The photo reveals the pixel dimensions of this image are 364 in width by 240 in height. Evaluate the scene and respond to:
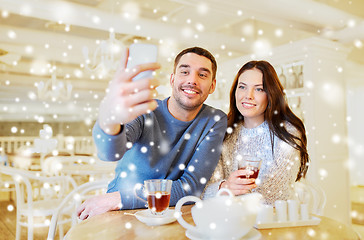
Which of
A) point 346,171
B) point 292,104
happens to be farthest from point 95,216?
point 346,171

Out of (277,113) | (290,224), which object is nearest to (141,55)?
(290,224)

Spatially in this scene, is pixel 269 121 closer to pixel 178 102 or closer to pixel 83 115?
pixel 178 102

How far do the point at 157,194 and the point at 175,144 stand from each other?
36 cm

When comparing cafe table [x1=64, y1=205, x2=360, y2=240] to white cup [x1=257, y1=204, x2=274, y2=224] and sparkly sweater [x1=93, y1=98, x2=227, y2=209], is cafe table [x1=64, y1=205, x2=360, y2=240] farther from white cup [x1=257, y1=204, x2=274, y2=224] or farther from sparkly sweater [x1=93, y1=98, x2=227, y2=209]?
sparkly sweater [x1=93, y1=98, x2=227, y2=209]

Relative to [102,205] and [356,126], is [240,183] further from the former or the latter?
[356,126]

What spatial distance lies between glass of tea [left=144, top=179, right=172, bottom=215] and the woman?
45 centimetres

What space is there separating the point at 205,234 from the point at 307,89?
2717 millimetres

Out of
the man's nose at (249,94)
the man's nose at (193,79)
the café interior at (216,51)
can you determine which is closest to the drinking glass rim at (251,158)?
the man's nose at (193,79)

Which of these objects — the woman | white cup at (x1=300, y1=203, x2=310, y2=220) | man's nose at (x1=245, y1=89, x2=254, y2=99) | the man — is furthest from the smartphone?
man's nose at (x1=245, y1=89, x2=254, y2=99)

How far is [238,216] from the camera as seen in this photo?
2.52ft

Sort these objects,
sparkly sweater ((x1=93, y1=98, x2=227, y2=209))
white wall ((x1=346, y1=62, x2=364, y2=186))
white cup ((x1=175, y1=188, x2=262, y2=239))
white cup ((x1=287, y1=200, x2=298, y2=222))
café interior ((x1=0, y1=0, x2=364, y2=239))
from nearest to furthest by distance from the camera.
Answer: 1. white cup ((x1=175, y1=188, x2=262, y2=239))
2. white cup ((x1=287, y1=200, x2=298, y2=222))
3. sparkly sweater ((x1=93, y1=98, x2=227, y2=209))
4. café interior ((x1=0, y1=0, x2=364, y2=239))
5. white wall ((x1=346, y1=62, x2=364, y2=186))

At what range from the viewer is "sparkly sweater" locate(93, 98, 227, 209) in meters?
1.25

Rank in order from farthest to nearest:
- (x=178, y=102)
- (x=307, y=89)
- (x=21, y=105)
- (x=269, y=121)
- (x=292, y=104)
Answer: (x=21, y=105)
(x=292, y=104)
(x=307, y=89)
(x=269, y=121)
(x=178, y=102)

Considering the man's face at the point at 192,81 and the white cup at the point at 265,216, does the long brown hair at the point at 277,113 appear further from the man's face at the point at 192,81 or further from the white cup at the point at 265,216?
the white cup at the point at 265,216
